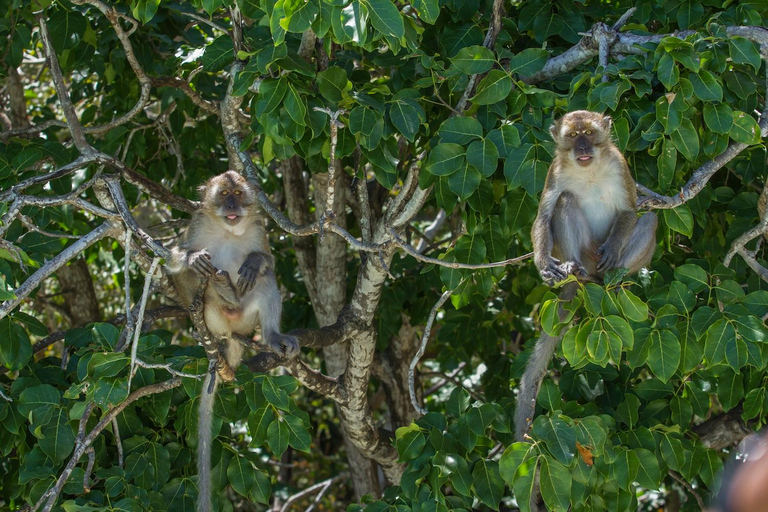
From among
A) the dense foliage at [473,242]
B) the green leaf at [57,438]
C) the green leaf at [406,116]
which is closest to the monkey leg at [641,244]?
the dense foliage at [473,242]

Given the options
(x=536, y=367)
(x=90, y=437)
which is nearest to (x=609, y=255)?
(x=536, y=367)

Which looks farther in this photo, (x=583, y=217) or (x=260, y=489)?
(x=583, y=217)

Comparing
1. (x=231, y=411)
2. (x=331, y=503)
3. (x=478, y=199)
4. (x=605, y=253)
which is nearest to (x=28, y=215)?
(x=231, y=411)

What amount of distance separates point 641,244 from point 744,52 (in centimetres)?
126

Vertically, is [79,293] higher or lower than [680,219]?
lower

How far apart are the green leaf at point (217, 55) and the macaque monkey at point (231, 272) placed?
80 cm

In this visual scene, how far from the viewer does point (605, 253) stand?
5516 mm

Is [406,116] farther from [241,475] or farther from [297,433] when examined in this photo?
[241,475]

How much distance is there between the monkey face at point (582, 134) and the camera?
545 cm

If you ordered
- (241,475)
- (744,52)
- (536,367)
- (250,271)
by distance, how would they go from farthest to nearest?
(250,271), (536,367), (241,475), (744,52)

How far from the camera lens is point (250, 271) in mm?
5961

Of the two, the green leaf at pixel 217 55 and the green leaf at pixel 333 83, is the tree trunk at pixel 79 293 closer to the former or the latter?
the green leaf at pixel 217 55

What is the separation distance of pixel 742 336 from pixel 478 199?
1.60 m

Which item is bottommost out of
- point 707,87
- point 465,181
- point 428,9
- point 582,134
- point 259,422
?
point 259,422
